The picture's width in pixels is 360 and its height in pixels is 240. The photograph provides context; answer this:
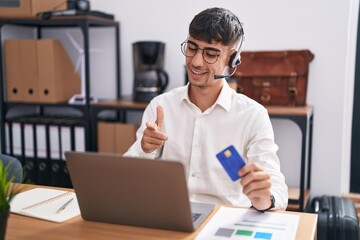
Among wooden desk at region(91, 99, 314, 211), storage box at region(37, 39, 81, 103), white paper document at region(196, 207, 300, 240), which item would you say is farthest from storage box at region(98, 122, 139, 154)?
white paper document at region(196, 207, 300, 240)

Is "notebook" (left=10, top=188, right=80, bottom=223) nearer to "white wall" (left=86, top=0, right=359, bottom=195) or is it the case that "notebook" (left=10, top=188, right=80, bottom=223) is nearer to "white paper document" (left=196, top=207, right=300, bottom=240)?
"white paper document" (left=196, top=207, right=300, bottom=240)

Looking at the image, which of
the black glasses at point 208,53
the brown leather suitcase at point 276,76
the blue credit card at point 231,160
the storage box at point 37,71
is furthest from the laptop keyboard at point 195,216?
the storage box at point 37,71

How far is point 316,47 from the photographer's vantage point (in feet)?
8.63

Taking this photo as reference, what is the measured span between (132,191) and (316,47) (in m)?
1.96

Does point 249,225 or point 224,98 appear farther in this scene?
point 224,98

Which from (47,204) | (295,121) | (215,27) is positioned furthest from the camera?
(295,121)

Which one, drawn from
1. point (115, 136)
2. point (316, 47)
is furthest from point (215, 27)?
point (115, 136)

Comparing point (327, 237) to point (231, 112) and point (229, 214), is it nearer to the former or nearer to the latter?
point (231, 112)

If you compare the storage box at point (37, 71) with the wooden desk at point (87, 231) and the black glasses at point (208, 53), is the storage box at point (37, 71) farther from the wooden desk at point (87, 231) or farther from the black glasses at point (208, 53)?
the wooden desk at point (87, 231)

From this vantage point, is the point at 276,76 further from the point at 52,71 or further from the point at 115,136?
the point at 52,71

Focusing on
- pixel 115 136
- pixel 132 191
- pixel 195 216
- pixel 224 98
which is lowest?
pixel 115 136

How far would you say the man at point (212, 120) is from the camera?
1.50 meters

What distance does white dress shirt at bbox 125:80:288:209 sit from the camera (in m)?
1.54

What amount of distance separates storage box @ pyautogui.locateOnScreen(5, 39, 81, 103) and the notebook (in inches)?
62.0
